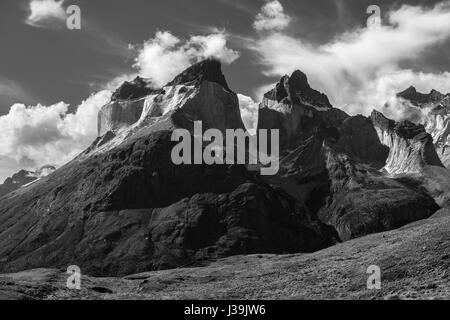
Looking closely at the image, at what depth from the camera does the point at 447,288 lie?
80.9m

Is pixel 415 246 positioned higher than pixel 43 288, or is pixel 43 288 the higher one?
pixel 415 246

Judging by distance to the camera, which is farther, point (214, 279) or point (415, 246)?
point (214, 279)

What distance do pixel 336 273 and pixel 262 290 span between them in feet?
43.1

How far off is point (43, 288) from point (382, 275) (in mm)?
51224
